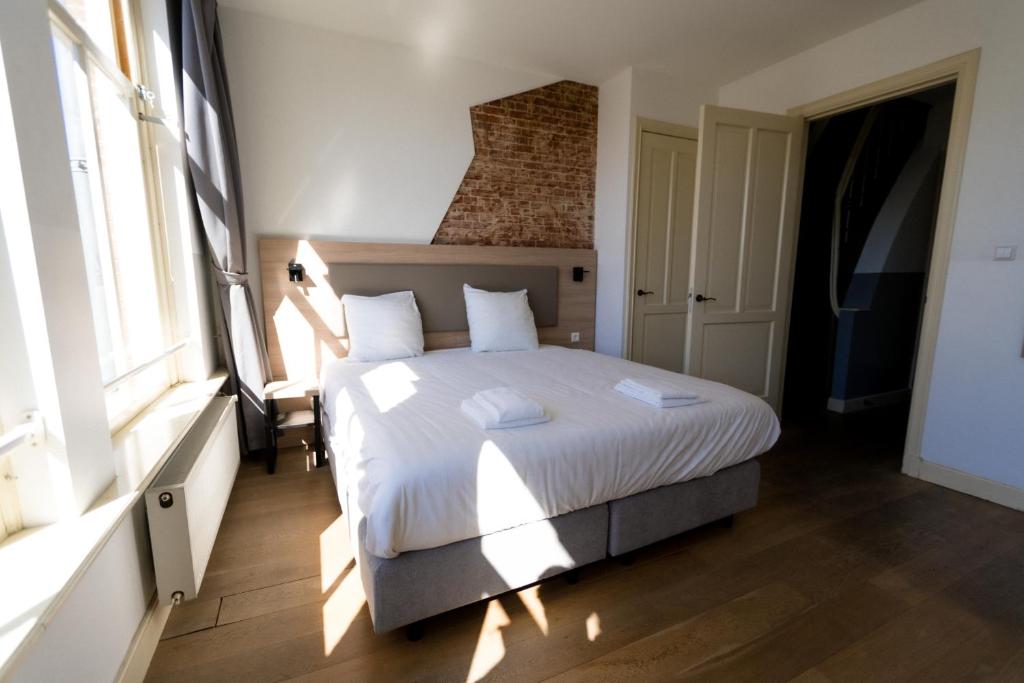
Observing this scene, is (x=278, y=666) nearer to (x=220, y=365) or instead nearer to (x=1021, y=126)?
(x=220, y=365)

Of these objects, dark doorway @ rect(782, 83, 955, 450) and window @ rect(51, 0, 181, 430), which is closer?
window @ rect(51, 0, 181, 430)

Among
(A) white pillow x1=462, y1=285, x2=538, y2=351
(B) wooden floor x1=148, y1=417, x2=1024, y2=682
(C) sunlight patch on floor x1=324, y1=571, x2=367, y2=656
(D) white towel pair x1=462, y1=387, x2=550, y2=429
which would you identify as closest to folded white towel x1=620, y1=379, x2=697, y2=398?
(D) white towel pair x1=462, y1=387, x2=550, y2=429

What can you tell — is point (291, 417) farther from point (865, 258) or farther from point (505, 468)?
point (865, 258)

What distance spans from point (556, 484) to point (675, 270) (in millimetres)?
3000

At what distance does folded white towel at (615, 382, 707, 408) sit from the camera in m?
1.88

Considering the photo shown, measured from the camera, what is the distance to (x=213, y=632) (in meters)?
1.46

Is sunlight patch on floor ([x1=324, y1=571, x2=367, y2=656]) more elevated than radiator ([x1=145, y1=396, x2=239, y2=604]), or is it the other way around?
radiator ([x1=145, y1=396, x2=239, y2=604])

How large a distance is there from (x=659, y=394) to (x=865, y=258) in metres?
3.59

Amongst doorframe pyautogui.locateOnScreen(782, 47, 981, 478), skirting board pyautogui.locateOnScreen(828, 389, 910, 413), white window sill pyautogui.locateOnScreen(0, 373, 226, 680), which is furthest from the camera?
skirting board pyautogui.locateOnScreen(828, 389, 910, 413)

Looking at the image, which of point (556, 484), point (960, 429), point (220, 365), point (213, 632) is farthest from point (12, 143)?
point (960, 429)

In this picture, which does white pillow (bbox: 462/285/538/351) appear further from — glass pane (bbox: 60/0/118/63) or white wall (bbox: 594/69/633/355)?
glass pane (bbox: 60/0/118/63)

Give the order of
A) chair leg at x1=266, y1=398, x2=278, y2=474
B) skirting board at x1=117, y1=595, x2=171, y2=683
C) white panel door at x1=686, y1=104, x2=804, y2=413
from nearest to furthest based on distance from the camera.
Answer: skirting board at x1=117, y1=595, x2=171, y2=683 < chair leg at x1=266, y1=398, x2=278, y2=474 < white panel door at x1=686, y1=104, x2=804, y2=413

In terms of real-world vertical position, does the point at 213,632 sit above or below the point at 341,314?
below

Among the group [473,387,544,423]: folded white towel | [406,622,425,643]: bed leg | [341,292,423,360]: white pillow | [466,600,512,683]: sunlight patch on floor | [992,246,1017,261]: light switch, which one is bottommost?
[466,600,512,683]: sunlight patch on floor
